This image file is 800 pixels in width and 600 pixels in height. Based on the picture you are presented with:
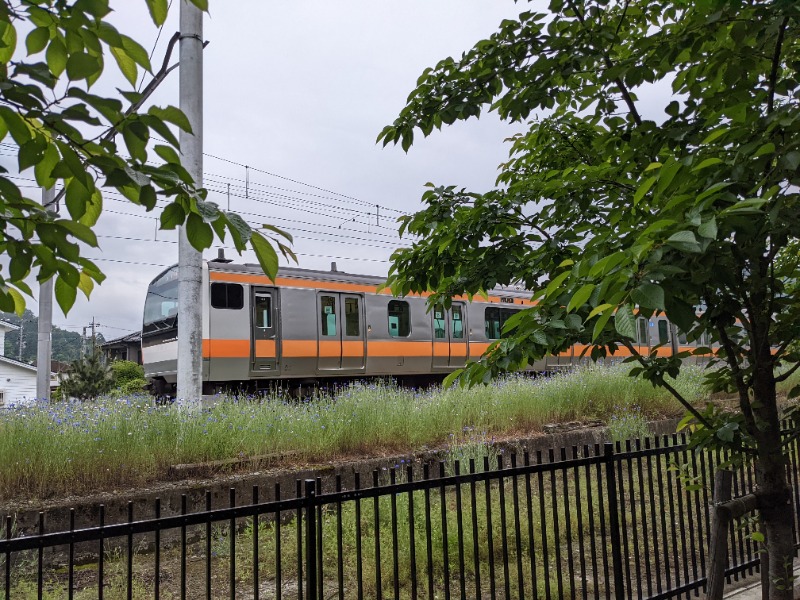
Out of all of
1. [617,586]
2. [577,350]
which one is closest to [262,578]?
[617,586]

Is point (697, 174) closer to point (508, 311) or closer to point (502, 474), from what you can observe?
point (502, 474)

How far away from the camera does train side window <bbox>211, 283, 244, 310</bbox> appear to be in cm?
1253

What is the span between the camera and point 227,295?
12.7 metres

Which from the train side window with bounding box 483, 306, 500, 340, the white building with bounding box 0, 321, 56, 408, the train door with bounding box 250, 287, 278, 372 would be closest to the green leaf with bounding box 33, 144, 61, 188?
the train door with bounding box 250, 287, 278, 372

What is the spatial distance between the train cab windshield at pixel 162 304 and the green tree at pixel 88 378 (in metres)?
4.15

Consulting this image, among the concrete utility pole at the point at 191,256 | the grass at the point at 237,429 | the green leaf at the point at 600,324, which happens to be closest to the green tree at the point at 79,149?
the green leaf at the point at 600,324

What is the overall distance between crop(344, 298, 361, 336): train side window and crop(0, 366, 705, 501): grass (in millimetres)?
4909

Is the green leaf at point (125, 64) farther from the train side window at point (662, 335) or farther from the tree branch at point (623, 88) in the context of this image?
the tree branch at point (623, 88)

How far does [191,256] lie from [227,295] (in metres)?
5.88

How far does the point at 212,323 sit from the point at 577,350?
12866mm

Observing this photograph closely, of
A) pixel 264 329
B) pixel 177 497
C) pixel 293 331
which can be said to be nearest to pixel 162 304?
pixel 264 329

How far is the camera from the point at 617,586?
12.7 ft

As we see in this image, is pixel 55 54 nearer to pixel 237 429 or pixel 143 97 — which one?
pixel 143 97

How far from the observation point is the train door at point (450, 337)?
16.6 meters
